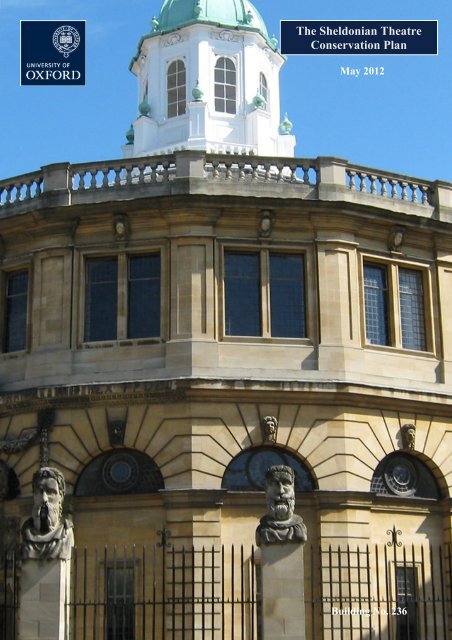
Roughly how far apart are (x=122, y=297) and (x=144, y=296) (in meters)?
0.59

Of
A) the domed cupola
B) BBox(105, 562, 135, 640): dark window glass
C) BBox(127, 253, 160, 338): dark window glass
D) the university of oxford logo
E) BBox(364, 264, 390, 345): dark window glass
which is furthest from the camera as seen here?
the domed cupola

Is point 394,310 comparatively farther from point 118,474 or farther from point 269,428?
point 118,474

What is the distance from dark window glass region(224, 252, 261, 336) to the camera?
31.5 metres

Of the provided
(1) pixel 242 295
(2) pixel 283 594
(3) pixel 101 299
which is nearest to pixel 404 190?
(1) pixel 242 295

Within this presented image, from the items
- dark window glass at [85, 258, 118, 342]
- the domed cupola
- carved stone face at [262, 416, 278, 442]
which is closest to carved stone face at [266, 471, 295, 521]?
carved stone face at [262, 416, 278, 442]

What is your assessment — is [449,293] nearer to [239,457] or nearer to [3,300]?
[239,457]

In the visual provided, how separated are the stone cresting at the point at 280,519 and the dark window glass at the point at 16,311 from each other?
40.9ft

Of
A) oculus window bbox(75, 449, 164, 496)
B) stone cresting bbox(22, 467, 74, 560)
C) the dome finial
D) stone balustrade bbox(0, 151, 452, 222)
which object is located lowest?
stone cresting bbox(22, 467, 74, 560)

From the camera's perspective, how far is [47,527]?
853 inches

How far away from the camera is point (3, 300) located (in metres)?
33.2

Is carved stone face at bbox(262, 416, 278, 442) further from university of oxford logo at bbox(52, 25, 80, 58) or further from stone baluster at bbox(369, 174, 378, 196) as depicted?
university of oxford logo at bbox(52, 25, 80, 58)

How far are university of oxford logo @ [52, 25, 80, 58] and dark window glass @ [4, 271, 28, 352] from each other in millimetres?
5986

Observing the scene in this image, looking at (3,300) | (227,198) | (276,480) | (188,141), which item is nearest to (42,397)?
(3,300)

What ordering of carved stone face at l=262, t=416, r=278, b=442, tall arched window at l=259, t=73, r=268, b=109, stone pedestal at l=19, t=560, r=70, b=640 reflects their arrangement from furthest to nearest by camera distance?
tall arched window at l=259, t=73, r=268, b=109 → carved stone face at l=262, t=416, r=278, b=442 → stone pedestal at l=19, t=560, r=70, b=640
